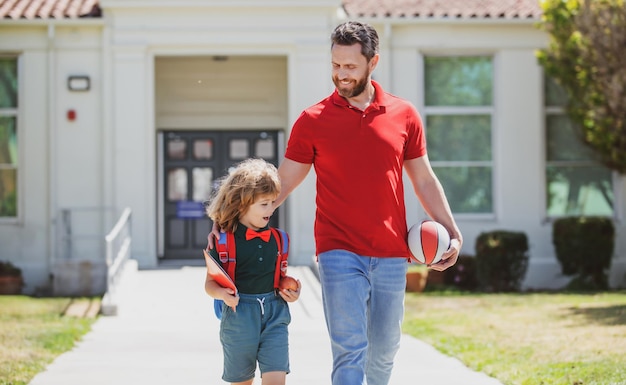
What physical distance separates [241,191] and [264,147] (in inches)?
529

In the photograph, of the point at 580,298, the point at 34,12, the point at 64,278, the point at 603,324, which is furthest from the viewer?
the point at 34,12

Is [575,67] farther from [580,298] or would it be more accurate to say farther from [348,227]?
[348,227]

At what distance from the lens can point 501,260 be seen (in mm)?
15953

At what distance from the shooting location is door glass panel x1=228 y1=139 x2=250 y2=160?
1888cm

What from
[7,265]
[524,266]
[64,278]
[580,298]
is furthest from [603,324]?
[7,265]

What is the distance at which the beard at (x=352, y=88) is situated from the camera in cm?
551

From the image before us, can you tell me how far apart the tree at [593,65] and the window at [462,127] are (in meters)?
1.31

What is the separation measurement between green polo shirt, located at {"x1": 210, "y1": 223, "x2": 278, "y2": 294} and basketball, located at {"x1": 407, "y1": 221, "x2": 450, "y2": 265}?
0.71 metres

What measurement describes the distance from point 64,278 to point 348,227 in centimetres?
1111

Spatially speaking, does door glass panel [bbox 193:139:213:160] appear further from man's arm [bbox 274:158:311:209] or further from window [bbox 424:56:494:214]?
man's arm [bbox 274:158:311:209]

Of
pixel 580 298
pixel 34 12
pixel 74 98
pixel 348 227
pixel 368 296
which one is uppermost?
pixel 34 12

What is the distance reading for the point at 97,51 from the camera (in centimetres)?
1702

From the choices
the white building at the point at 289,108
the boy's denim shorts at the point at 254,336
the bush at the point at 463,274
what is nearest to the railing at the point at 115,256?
the white building at the point at 289,108

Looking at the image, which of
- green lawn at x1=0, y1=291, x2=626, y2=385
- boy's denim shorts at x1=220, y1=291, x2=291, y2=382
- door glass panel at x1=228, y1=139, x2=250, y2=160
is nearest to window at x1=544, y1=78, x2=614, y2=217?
green lawn at x1=0, y1=291, x2=626, y2=385
